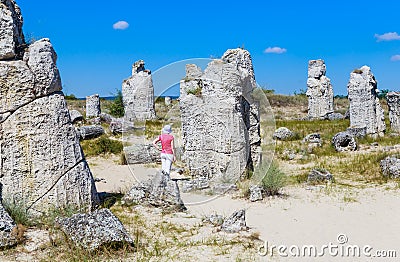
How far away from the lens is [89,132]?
52.4ft

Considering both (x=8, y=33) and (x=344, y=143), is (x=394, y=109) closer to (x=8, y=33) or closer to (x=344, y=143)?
(x=344, y=143)

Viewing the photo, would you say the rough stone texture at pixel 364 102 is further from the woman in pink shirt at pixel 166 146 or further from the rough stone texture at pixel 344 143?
the woman in pink shirt at pixel 166 146

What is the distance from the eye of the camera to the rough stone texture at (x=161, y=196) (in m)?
7.44

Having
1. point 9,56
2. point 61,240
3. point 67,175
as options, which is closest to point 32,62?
point 9,56

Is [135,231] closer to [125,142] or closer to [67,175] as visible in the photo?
[67,175]

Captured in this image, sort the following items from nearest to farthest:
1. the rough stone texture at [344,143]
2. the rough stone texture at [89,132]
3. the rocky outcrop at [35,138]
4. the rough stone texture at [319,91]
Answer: the rocky outcrop at [35,138] < the rough stone texture at [344,143] < the rough stone texture at [89,132] < the rough stone texture at [319,91]

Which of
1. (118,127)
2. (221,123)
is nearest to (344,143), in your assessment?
(221,123)

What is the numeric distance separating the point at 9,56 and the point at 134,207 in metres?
3.07

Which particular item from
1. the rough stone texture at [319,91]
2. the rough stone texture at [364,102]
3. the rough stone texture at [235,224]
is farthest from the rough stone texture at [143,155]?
the rough stone texture at [319,91]

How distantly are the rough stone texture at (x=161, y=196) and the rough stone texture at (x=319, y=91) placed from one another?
68.2ft

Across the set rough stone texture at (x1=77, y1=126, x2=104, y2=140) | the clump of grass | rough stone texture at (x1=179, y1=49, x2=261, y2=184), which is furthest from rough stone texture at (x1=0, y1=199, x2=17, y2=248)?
rough stone texture at (x1=77, y1=126, x2=104, y2=140)

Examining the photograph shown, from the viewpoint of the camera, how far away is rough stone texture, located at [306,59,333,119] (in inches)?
1064

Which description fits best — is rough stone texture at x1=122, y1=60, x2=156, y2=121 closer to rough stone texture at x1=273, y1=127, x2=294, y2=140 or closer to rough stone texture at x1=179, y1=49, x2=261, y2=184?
rough stone texture at x1=273, y1=127, x2=294, y2=140

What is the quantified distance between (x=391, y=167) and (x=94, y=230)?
743cm
